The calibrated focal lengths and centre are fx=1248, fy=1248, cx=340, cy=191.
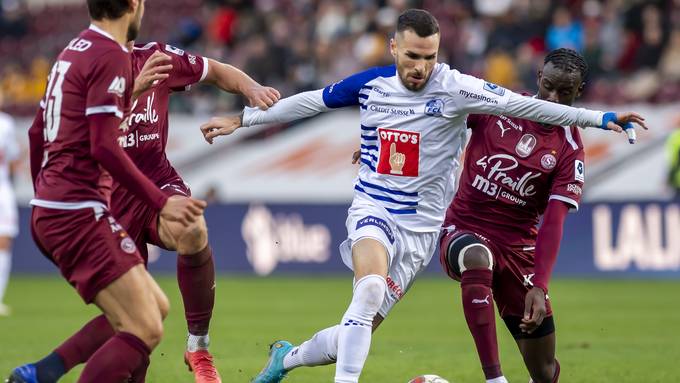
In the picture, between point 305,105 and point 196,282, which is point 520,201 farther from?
point 196,282

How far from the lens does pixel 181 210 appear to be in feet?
19.9

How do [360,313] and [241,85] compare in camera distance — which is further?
[241,85]

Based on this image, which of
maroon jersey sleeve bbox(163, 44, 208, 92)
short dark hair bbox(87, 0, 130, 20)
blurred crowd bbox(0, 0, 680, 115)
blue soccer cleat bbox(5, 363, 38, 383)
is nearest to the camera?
short dark hair bbox(87, 0, 130, 20)

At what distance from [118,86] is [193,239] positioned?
180cm

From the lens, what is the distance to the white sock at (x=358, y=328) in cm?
712

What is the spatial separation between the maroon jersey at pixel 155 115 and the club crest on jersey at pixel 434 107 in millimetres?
1544

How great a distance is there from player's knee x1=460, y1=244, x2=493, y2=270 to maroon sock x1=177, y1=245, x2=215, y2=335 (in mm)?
1620

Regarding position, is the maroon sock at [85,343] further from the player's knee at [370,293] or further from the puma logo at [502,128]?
the puma logo at [502,128]

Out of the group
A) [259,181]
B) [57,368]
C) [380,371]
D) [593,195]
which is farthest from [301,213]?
[57,368]

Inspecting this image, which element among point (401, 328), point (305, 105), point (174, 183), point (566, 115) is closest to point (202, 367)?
point (174, 183)

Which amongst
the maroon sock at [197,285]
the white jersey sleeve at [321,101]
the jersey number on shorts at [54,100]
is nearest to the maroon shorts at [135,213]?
the maroon sock at [197,285]

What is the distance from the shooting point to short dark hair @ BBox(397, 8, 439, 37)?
7.36m

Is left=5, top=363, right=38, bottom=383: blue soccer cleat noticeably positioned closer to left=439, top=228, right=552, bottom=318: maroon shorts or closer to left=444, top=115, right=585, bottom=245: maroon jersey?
left=439, top=228, right=552, bottom=318: maroon shorts

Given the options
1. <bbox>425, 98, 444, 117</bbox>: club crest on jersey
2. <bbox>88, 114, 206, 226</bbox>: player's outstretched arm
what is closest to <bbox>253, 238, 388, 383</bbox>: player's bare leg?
<bbox>425, 98, 444, 117</bbox>: club crest on jersey
